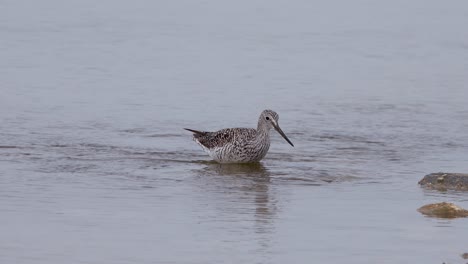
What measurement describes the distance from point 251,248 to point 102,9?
22.5 metres

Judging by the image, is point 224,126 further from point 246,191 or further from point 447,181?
point 447,181

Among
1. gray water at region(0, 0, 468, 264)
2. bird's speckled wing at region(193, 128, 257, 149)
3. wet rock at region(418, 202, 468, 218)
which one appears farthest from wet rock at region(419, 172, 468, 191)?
bird's speckled wing at region(193, 128, 257, 149)

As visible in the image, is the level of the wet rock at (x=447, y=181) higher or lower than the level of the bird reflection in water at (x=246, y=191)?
higher

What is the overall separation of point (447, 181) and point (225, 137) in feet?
10.9

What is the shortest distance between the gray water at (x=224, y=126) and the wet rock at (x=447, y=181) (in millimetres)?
213

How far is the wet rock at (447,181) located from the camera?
12.8 m

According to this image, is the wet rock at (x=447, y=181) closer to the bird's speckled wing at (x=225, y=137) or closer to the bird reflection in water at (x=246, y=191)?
the bird reflection in water at (x=246, y=191)

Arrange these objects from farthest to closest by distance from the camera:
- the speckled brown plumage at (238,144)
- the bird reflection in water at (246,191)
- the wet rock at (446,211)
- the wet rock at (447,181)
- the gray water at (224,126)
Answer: the speckled brown plumage at (238,144) → the wet rock at (447,181) → the wet rock at (446,211) → the bird reflection in water at (246,191) → the gray water at (224,126)

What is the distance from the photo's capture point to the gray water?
1030cm

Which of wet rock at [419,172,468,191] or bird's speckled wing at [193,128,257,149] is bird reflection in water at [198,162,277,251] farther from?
wet rock at [419,172,468,191]

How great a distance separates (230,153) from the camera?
14867 millimetres

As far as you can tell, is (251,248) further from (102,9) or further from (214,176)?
(102,9)

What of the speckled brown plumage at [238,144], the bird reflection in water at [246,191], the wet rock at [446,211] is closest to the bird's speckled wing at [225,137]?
the speckled brown plumage at [238,144]

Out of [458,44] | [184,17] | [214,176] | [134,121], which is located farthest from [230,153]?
[184,17]
